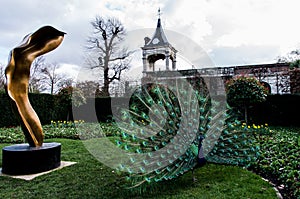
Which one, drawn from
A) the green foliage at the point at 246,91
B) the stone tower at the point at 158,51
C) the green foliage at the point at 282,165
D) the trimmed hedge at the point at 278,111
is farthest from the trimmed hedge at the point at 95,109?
the stone tower at the point at 158,51

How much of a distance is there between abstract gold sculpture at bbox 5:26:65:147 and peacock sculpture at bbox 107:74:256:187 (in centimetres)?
187

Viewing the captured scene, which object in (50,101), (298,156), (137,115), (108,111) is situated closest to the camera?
(137,115)

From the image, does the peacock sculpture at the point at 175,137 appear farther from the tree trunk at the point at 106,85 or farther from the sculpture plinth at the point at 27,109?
the tree trunk at the point at 106,85

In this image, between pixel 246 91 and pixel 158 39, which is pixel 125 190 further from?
pixel 158 39

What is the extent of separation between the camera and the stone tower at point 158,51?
71.7 ft

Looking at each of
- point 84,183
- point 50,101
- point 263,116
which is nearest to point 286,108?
point 263,116

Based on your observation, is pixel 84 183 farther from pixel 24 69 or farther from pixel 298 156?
pixel 298 156

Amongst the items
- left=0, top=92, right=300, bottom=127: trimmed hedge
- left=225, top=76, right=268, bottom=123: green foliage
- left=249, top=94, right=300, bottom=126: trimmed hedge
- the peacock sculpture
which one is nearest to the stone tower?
left=0, top=92, right=300, bottom=127: trimmed hedge

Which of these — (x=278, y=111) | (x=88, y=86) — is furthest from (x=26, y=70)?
(x=88, y=86)

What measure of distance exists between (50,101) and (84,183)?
431 inches

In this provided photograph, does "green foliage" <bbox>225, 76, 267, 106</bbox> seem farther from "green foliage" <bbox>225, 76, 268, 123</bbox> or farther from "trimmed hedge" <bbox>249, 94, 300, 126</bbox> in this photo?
"trimmed hedge" <bbox>249, 94, 300, 126</bbox>

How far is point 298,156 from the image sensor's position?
4.88 meters

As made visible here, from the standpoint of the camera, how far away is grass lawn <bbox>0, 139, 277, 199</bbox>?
344 cm

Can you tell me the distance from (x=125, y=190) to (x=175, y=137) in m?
1.09
